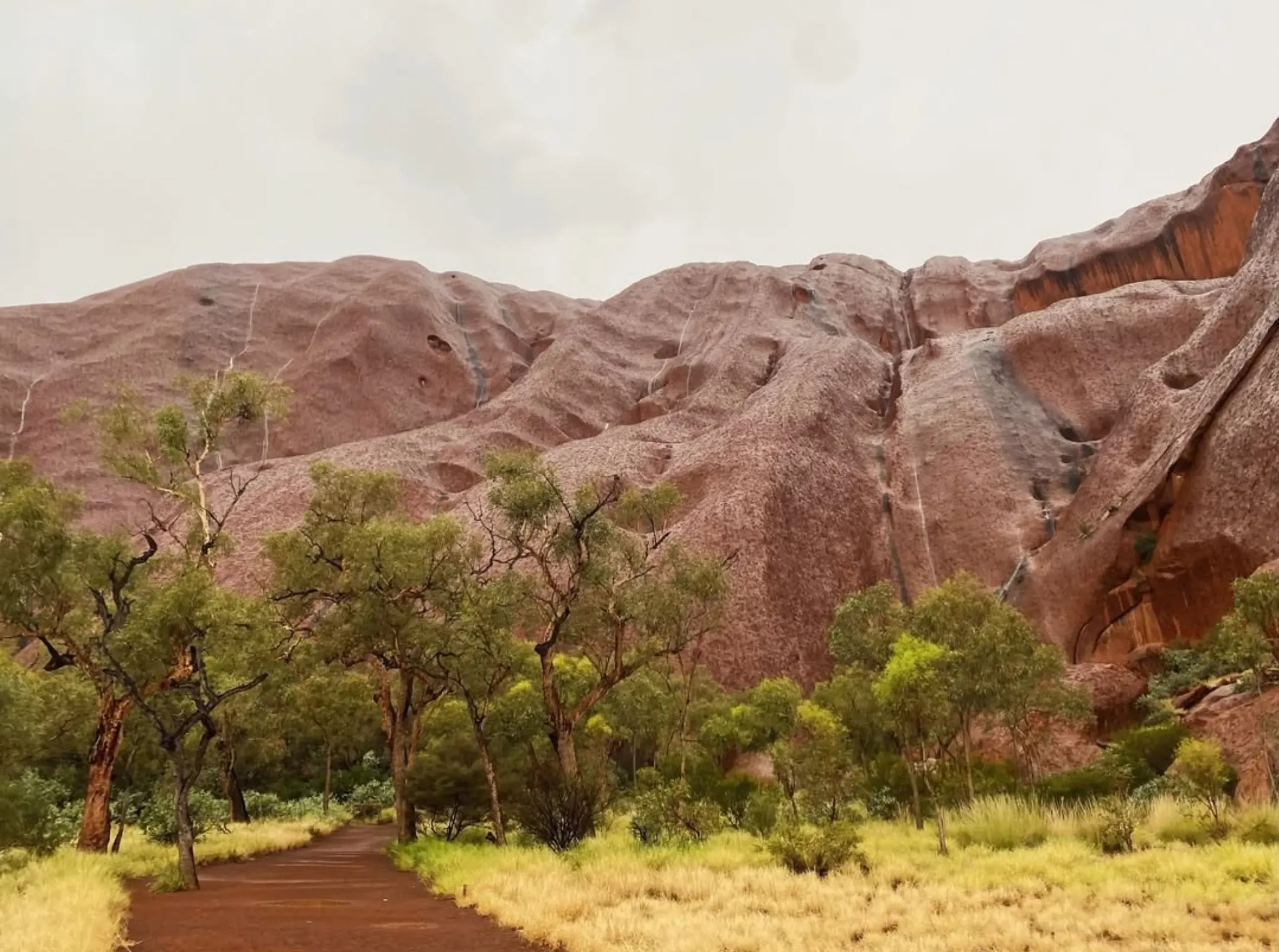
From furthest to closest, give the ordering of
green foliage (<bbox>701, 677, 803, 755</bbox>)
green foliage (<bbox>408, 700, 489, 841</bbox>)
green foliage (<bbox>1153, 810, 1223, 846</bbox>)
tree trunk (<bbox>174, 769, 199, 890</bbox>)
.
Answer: green foliage (<bbox>701, 677, 803, 755</bbox>) < green foliage (<bbox>408, 700, 489, 841</bbox>) < tree trunk (<bbox>174, 769, 199, 890</bbox>) < green foliage (<bbox>1153, 810, 1223, 846</bbox>)

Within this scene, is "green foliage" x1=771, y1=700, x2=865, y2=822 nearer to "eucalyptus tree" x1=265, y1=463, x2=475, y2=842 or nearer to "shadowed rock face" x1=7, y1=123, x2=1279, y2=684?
"eucalyptus tree" x1=265, y1=463, x2=475, y2=842

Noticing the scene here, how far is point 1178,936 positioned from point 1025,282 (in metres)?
81.8

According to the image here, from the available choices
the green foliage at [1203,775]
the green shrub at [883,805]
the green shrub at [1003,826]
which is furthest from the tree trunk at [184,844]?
the green foliage at [1203,775]

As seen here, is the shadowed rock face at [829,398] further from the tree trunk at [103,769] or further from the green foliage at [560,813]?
the tree trunk at [103,769]

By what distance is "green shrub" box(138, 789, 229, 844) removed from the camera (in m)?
24.5

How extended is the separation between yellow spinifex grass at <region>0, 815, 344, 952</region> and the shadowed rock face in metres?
25.3

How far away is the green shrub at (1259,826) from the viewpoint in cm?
1357

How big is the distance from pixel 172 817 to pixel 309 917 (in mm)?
15776

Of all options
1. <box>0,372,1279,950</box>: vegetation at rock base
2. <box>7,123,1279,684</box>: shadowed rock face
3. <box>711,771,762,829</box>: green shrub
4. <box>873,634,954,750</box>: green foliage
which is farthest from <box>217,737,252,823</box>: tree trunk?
<box>873,634,954,750</box>: green foliage

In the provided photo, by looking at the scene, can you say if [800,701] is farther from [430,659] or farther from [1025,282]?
[1025,282]

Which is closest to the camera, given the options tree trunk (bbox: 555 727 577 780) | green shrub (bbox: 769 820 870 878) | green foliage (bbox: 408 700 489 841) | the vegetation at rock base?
the vegetation at rock base

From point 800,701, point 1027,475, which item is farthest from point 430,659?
point 1027,475

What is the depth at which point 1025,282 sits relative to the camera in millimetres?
80625

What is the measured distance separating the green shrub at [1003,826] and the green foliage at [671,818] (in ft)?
17.5
